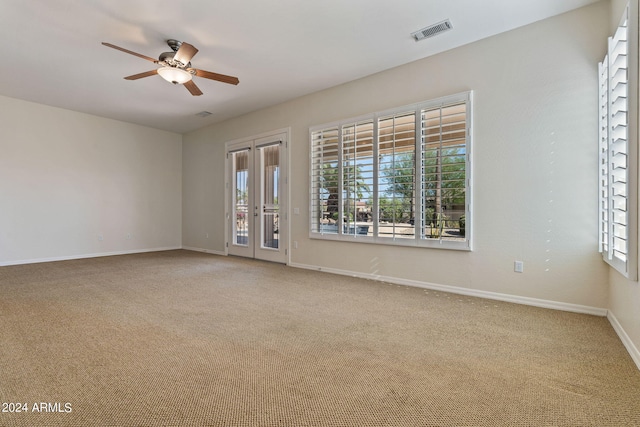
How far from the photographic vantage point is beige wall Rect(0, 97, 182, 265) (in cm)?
582

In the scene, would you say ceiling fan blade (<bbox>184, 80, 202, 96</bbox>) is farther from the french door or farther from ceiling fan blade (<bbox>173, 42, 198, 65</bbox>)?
the french door

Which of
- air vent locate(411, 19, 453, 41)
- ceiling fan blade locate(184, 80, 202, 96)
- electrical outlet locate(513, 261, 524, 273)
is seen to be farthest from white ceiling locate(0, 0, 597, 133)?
electrical outlet locate(513, 261, 524, 273)

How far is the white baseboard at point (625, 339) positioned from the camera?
215 cm

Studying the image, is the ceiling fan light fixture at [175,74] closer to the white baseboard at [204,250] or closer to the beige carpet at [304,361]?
the beige carpet at [304,361]

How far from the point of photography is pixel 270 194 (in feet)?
20.7

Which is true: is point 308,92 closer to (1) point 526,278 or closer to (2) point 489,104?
(2) point 489,104

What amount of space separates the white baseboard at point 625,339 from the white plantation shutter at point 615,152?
495 mm

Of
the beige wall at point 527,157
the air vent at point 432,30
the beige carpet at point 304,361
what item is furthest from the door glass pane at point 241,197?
the air vent at point 432,30

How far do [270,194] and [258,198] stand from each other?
0.37m

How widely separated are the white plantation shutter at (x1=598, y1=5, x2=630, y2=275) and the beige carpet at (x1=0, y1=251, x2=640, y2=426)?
0.76m

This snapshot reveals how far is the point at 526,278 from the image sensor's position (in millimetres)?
3467

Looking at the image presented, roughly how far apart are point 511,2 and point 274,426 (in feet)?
13.1

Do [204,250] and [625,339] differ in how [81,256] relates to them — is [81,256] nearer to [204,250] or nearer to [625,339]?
[204,250]

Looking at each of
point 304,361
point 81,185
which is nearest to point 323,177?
point 304,361
